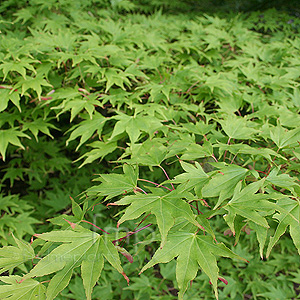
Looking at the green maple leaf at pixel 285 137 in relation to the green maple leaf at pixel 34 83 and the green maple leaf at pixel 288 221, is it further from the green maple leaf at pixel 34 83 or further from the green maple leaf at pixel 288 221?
the green maple leaf at pixel 34 83

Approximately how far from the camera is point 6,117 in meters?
1.95

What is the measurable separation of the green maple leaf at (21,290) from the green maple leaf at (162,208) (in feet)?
1.11

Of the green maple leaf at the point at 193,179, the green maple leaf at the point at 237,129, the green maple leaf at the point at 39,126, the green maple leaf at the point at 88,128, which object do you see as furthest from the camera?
the green maple leaf at the point at 39,126

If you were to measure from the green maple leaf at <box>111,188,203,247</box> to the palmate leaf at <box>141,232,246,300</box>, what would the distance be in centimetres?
7

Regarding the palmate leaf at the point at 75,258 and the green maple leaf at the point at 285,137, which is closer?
the palmate leaf at the point at 75,258

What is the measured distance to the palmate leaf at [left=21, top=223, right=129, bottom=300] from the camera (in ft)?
2.62

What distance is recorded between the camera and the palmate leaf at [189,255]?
81 cm

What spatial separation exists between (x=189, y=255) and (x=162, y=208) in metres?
0.17

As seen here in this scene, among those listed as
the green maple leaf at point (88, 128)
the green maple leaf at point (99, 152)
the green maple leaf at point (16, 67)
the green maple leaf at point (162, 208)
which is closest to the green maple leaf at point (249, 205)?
the green maple leaf at point (162, 208)

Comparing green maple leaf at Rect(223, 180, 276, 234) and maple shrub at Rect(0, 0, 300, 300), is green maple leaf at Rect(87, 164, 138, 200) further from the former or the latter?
green maple leaf at Rect(223, 180, 276, 234)

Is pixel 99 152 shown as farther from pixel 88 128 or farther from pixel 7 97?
pixel 7 97

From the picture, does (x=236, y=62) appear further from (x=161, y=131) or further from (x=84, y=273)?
(x=84, y=273)

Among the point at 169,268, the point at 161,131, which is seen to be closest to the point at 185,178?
the point at 161,131

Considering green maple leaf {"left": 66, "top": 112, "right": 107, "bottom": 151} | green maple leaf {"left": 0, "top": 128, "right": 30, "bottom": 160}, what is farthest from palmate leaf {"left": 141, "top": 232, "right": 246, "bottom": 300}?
green maple leaf {"left": 0, "top": 128, "right": 30, "bottom": 160}
